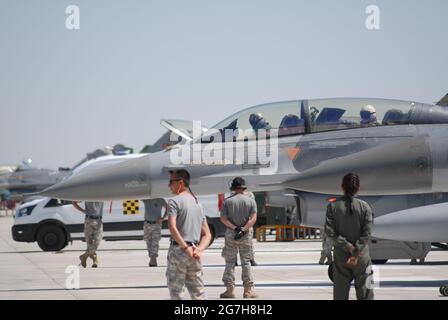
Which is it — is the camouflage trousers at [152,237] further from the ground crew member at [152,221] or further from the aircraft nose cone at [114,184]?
the aircraft nose cone at [114,184]

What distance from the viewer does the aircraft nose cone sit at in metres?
14.0

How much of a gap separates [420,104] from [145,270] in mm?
6683

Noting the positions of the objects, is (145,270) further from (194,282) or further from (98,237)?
(194,282)

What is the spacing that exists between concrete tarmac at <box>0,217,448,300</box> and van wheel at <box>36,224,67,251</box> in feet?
0.96

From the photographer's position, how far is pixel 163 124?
1892cm

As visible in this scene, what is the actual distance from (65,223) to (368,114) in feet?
38.5

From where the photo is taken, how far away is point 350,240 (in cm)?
933

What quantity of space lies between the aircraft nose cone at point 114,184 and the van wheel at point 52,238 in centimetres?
970

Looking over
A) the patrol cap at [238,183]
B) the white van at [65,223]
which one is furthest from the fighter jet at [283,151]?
the white van at [65,223]

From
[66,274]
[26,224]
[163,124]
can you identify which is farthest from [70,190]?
[26,224]

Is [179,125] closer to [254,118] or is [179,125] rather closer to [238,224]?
[254,118]

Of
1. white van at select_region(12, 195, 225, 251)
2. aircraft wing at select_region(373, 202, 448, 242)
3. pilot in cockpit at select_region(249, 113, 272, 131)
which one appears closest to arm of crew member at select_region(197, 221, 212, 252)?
aircraft wing at select_region(373, 202, 448, 242)

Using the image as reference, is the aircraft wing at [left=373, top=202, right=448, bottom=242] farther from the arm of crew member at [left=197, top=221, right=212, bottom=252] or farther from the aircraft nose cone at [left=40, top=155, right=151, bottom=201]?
the arm of crew member at [left=197, top=221, right=212, bottom=252]

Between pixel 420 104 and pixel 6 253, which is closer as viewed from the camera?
pixel 420 104
